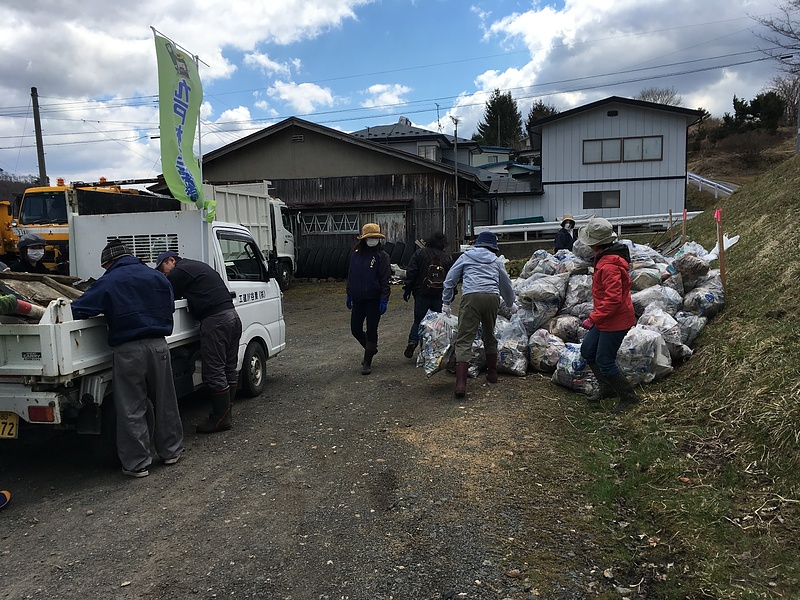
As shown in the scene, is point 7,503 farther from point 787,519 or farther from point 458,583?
point 787,519

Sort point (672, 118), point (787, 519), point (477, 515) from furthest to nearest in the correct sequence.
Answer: point (672, 118) → point (477, 515) → point (787, 519)

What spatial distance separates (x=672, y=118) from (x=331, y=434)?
23692 mm

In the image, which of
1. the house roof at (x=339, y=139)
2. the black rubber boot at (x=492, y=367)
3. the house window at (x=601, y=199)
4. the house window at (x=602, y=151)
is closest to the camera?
the black rubber boot at (x=492, y=367)

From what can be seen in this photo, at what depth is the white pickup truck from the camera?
3.96 metres

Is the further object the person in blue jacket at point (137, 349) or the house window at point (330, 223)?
the house window at point (330, 223)

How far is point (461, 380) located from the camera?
6.08m

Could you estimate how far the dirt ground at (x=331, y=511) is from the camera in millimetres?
2986

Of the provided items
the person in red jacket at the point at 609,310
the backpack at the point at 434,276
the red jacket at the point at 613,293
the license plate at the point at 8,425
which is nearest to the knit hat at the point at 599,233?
the person in red jacket at the point at 609,310

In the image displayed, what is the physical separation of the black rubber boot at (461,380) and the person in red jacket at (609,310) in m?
1.21

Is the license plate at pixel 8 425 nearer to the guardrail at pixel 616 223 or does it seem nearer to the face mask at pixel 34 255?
the face mask at pixel 34 255

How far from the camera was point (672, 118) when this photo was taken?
2388cm


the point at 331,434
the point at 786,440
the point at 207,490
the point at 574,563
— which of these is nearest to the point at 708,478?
the point at 786,440

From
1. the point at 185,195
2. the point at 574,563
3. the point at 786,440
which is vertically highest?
the point at 185,195

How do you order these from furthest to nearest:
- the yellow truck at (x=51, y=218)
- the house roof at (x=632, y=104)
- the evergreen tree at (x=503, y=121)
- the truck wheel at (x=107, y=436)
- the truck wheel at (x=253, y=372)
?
1. the evergreen tree at (x=503, y=121)
2. the house roof at (x=632, y=104)
3. the yellow truck at (x=51, y=218)
4. the truck wheel at (x=253, y=372)
5. the truck wheel at (x=107, y=436)
